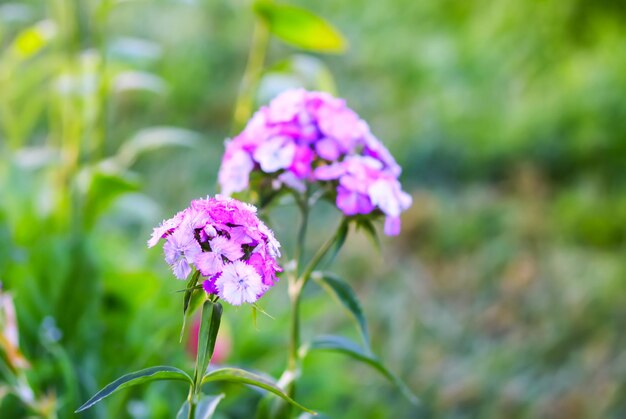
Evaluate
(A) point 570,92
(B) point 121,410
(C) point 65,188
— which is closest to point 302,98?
(B) point 121,410

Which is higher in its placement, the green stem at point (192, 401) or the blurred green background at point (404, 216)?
the blurred green background at point (404, 216)

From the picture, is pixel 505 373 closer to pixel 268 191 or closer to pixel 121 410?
pixel 121 410

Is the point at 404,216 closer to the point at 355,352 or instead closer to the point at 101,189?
the point at 101,189

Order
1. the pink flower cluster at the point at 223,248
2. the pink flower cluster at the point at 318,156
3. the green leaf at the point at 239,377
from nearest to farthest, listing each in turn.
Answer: the pink flower cluster at the point at 223,248, the green leaf at the point at 239,377, the pink flower cluster at the point at 318,156

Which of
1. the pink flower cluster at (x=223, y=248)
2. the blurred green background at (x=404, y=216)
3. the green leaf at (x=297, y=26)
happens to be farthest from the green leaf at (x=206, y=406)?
the green leaf at (x=297, y=26)

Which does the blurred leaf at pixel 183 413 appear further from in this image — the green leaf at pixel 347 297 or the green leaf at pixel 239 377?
the green leaf at pixel 347 297

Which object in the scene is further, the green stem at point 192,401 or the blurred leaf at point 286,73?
the blurred leaf at point 286,73
